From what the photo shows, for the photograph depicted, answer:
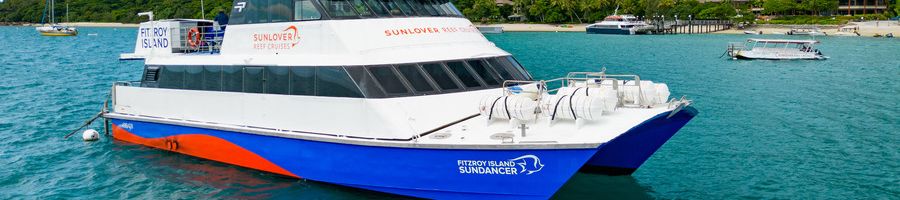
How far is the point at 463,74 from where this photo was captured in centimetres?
1347

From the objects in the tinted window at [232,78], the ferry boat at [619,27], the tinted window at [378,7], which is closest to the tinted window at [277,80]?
the tinted window at [232,78]

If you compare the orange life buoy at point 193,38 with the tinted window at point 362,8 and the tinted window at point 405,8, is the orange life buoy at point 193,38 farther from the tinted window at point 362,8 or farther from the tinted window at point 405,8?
the tinted window at point 405,8

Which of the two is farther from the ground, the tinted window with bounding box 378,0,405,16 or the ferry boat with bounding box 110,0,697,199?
the tinted window with bounding box 378,0,405,16

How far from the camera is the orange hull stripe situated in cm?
1381

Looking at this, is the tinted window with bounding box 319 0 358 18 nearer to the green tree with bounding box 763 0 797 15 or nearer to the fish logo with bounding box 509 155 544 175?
the fish logo with bounding box 509 155 544 175

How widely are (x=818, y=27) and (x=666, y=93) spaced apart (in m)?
93.9

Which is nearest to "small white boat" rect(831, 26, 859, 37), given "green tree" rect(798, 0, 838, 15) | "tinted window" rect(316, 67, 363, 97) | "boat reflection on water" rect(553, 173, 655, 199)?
"green tree" rect(798, 0, 838, 15)

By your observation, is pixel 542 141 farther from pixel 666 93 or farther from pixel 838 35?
pixel 838 35

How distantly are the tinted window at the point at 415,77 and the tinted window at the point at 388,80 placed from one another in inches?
7.1

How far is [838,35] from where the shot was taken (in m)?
87.1

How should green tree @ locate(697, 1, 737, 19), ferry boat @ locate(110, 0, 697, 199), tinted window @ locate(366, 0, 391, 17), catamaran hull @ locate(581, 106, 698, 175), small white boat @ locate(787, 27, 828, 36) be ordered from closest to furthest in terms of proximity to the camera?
ferry boat @ locate(110, 0, 697, 199) < catamaran hull @ locate(581, 106, 698, 175) < tinted window @ locate(366, 0, 391, 17) < small white boat @ locate(787, 27, 828, 36) < green tree @ locate(697, 1, 737, 19)

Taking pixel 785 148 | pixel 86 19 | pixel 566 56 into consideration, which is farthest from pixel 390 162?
pixel 86 19

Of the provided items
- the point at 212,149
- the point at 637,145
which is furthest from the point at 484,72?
the point at 212,149

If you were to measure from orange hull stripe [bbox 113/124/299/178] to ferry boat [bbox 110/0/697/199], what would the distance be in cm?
3
